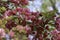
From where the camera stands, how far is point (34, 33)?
3.98 feet

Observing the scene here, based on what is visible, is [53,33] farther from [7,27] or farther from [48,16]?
[7,27]

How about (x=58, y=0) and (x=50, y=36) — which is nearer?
(x=50, y=36)

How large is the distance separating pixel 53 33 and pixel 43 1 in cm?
269

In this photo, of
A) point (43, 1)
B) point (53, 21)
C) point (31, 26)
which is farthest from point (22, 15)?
point (43, 1)

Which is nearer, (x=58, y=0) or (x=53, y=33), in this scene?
(x=53, y=33)

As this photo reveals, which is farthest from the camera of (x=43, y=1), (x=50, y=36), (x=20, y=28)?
(x=43, y=1)

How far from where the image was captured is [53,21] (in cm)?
127

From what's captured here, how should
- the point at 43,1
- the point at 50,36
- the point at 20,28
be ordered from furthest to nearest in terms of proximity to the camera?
the point at 43,1 < the point at 50,36 < the point at 20,28

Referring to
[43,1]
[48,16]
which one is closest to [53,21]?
[48,16]

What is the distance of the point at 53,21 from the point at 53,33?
0.09m

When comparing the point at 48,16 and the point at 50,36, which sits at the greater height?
the point at 48,16

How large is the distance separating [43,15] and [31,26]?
0.10 metres

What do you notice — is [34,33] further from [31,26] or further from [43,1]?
[43,1]

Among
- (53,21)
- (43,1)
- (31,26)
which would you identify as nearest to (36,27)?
(31,26)
